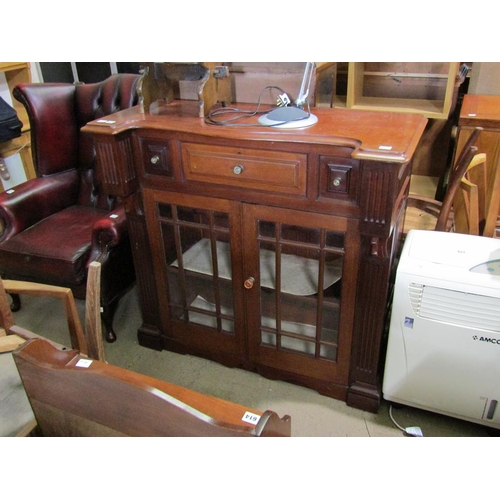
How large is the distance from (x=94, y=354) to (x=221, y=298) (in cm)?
61

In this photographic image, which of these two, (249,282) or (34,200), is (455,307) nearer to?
(249,282)

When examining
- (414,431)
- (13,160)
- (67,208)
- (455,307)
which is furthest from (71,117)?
(414,431)

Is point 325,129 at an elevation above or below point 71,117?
above

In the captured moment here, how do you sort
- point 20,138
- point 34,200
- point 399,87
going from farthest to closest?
point 20,138, point 399,87, point 34,200

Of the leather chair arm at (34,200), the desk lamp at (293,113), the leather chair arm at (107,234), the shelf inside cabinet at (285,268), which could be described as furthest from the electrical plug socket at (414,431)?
the leather chair arm at (34,200)

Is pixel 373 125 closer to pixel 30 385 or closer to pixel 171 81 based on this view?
pixel 171 81

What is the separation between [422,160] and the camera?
2762mm

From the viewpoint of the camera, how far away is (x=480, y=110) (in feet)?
6.91

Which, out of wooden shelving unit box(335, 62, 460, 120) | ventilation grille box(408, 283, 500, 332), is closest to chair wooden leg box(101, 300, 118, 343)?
ventilation grille box(408, 283, 500, 332)

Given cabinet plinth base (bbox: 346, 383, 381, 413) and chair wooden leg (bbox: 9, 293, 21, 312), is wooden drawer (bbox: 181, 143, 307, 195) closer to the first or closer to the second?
cabinet plinth base (bbox: 346, 383, 381, 413)

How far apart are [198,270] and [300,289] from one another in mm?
414

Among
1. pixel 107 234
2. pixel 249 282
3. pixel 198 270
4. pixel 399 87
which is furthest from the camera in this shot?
pixel 399 87

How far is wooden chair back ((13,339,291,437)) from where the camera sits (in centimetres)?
63

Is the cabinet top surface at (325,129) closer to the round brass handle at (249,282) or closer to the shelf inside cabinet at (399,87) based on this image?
the round brass handle at (249,282)
